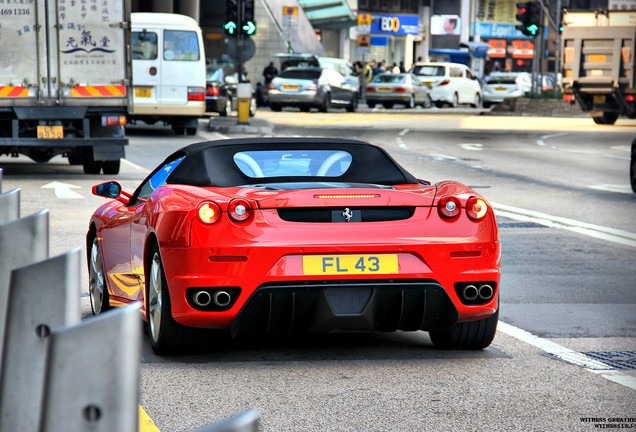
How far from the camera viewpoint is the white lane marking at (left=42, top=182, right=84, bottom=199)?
15.1m

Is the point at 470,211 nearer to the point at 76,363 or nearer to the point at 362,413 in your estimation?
the point at 362,413

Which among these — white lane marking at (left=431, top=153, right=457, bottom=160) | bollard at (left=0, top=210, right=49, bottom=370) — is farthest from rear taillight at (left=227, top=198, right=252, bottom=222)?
white lane marking at (left=431, top=153, right=457, bottom=160)

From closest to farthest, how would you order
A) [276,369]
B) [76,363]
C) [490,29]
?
1. [76,363]
2. [276,369]
3. [490,29]

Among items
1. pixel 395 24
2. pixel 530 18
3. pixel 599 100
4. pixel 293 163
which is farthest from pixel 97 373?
pixel 395 24

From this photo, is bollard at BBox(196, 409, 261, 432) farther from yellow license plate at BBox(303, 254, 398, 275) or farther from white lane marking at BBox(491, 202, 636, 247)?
white lane marking at BBox(491, 202, 636, 247)

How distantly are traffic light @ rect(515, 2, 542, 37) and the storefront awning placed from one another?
92.6ft

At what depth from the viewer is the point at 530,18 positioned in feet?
126

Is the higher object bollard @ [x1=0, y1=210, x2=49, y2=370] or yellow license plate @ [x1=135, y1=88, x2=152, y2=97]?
bollard @ [x1=0, y1=210, x2=49, y2=370]

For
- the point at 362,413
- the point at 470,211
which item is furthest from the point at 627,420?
the point at 470,211

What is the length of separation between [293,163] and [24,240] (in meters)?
2.91

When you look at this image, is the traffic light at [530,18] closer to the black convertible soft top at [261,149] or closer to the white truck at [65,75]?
the white truck at [65,75]

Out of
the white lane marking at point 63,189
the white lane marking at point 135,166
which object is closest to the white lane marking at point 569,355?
the white lane marking at point 63,189

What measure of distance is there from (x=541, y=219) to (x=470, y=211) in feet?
24.4

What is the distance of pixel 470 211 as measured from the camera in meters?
6.35
